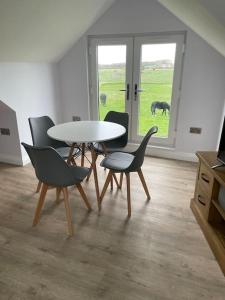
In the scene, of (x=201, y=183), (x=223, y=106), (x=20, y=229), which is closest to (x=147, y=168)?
(x=201, y=183)

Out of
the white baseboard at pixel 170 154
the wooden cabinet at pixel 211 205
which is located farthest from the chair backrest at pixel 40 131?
the wooden cabinet at pixel 211 205

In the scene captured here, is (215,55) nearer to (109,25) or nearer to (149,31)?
(149,31)

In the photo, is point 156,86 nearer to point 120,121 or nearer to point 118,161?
point 120,121

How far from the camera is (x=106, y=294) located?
1.38 metres

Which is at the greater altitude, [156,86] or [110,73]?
[110,73]

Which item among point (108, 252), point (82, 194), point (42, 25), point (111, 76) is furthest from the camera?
point (111, 76)

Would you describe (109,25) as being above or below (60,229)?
above

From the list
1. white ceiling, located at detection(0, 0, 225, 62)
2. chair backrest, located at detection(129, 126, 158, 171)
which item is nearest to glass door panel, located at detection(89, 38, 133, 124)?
white ceiling, located at detection(0, 0, 225, 62)

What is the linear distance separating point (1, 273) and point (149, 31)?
10.6 feet

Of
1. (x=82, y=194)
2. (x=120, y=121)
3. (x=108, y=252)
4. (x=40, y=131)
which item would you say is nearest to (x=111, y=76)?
(x=120, y=121)

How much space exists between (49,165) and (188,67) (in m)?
2.41

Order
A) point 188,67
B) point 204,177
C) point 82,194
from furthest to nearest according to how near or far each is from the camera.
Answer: point 188,67, point 82,194, point 204,177

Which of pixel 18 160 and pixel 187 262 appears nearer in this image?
pixel 187 262

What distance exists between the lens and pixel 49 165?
170 cm
